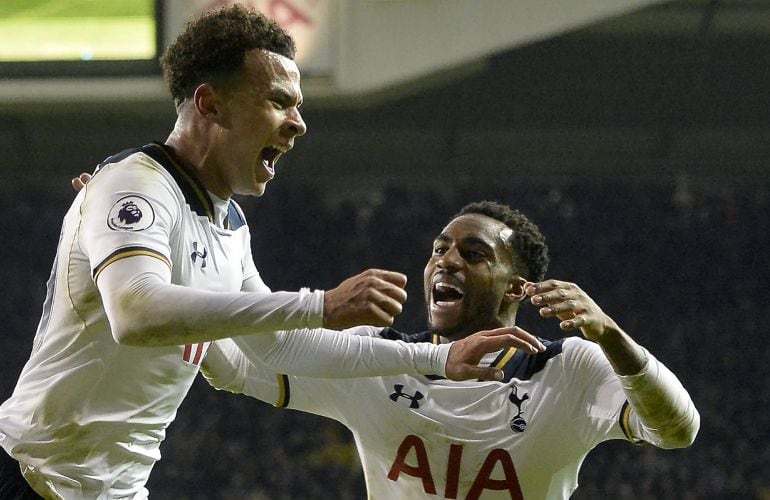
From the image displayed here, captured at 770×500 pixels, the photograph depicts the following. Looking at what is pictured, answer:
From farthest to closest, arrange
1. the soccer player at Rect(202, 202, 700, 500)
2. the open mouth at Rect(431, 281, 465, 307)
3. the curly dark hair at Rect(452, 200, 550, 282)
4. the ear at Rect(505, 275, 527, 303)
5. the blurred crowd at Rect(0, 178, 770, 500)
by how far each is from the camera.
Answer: the blurred crowd at Rect(0, 178, 770, 500) → the curly dark hair at Rect(452, 200, 550, 282) → the ear at Rect(505, 275, 527, 303) → the open mouth at Rect(431, 281, 465, 307) → the soccer player at Rect(202, 202, 700, 500)

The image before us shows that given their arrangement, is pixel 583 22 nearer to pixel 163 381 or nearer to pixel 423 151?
pixel 423 151

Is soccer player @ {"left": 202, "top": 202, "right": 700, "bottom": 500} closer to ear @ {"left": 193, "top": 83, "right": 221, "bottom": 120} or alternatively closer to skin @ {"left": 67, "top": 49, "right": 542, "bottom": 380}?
skin @ {"left": 67, "top": 49, "right": 542, "bottom": 380}

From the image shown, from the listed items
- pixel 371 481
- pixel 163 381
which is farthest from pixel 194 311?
pixel 371 481

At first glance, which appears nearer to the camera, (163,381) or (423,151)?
(163,381)

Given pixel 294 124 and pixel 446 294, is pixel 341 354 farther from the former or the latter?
pixel 446 294

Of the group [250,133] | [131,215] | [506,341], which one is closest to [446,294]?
[506,341]

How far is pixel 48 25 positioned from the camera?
22.2 ft

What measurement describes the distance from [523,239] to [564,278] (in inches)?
311

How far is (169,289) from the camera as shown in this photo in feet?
7.20

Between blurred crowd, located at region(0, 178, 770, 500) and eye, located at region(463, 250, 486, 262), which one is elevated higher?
eye, located at region(463, 250, 486, 262)

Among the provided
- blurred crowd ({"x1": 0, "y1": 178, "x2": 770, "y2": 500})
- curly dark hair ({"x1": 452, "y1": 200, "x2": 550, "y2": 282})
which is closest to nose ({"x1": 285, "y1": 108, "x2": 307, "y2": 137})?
curly dark hair ({"x1": 452, "y1": 200, "x2": 550, "y2": 282})

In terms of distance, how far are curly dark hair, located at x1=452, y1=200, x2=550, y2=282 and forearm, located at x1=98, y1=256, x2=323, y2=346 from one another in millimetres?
1577

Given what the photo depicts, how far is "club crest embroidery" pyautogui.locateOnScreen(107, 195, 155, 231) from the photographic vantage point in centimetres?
229

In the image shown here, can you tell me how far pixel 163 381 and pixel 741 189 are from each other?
412 inches
